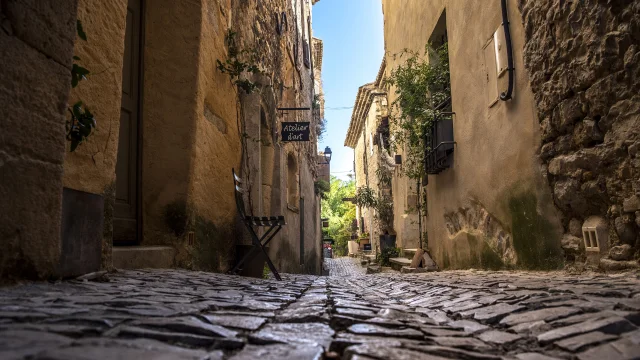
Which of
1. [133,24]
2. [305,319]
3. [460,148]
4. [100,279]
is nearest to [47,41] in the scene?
[100,279]

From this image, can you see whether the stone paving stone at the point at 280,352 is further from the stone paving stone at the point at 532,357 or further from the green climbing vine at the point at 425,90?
the green climbing vine at the point at 425,90

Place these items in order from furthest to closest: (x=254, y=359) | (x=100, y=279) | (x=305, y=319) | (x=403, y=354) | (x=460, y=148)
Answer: (x=460, y=148), (x=100, y=279), (x=305, y=319), (x=403, y=354), (x=254, y=359)

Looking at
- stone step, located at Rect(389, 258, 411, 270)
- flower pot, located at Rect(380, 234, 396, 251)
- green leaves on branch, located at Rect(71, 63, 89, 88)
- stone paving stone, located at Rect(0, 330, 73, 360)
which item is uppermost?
green leaves on branch, located at Rect(71, 63, 89, 88)

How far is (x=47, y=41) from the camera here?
6.42ft

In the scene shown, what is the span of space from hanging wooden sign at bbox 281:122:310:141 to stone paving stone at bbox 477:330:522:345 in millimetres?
6191

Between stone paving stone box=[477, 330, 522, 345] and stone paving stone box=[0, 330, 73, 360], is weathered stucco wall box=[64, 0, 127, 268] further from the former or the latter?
stone paving stone box=[477, 330, 522, 345]

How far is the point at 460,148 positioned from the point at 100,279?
4579mm

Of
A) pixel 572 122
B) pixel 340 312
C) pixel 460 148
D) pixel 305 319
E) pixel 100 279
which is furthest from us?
pixel 460 148

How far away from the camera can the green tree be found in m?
33.2

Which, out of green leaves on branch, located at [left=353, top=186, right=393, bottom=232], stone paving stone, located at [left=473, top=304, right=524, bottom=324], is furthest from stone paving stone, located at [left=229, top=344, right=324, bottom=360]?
green leaves on branch, located at [left=353, top=186, right=393, bottom=232]

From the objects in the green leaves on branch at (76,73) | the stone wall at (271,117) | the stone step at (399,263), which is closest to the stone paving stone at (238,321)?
the green leaves on branch at (76,73)

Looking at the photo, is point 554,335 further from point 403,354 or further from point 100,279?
point 100,279

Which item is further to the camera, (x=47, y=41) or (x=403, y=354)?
(x=47, y=41)

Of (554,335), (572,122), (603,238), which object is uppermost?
(572,122)
